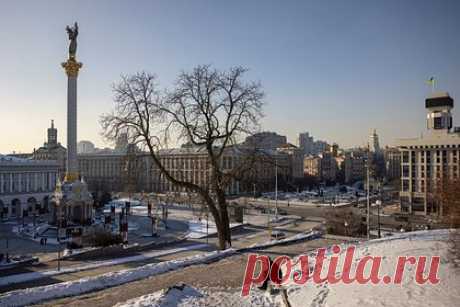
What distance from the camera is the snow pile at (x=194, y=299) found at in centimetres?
1264

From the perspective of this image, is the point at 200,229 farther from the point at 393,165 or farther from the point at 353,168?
the point at 393,165

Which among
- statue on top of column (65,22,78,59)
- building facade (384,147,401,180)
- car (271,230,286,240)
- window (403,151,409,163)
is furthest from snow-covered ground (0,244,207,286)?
building facade (384,147,401,180)

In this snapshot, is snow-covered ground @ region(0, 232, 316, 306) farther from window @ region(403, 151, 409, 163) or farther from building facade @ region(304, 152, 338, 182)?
building facade @ region(304, 152, 338, 182)

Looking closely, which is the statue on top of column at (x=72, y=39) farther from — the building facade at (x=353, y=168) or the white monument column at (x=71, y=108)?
the building facade at (x=353, y=168)

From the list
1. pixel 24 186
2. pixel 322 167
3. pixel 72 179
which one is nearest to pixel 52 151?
pixel 24 186

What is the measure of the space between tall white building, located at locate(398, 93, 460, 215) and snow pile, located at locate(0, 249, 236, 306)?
62.0m

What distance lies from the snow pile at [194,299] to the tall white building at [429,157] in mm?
64994

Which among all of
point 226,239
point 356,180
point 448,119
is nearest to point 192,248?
point 226,239

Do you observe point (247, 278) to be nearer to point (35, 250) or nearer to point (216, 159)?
point (216, 159)

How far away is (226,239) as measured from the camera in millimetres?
24297

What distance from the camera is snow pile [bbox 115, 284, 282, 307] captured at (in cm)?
1264

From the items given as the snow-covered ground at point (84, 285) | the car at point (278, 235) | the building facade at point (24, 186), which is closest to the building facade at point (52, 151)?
the building facade at point (24, 186)

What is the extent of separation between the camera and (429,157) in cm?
7562

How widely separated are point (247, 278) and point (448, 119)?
7695 centimetres
